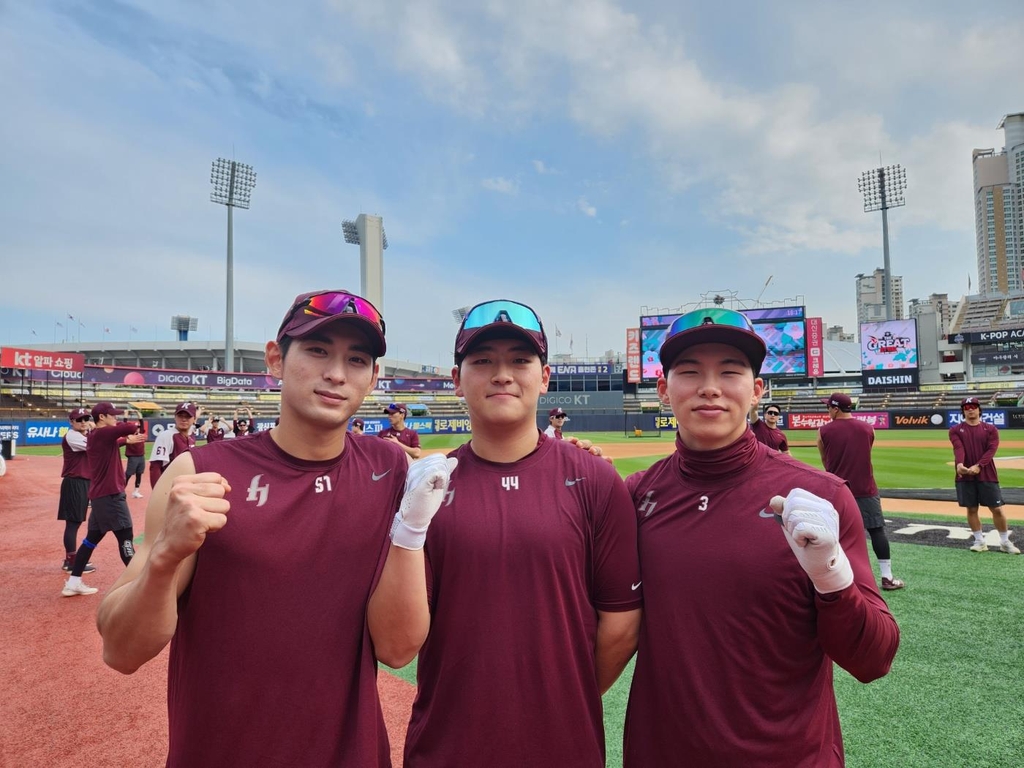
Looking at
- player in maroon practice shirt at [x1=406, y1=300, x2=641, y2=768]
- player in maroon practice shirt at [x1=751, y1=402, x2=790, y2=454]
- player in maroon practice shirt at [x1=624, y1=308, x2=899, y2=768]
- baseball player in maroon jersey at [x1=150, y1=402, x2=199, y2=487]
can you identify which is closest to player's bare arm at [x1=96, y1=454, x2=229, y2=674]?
player in maroon practice shirt at [x1=406, y1=300, x2=641, y2=768]

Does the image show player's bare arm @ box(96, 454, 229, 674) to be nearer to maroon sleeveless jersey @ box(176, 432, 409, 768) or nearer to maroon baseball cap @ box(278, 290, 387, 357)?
maroon sleeveless jersey @ box(176, 432, 409, 768)

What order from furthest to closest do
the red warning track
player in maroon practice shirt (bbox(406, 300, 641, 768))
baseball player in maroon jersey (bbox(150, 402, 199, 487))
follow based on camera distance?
baseball player in maroon jersey (bbox(150, 402, 199, 487))
the red warning track
player in maroon practice shirt (bbox(406, 300, 641, 768))

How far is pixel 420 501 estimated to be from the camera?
5.57 ft

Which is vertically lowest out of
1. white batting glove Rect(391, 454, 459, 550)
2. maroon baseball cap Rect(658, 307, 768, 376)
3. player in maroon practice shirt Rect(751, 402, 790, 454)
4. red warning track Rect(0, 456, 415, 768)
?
red warning track Rect(0, 456, 415, 768)

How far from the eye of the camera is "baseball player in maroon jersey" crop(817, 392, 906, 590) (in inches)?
257

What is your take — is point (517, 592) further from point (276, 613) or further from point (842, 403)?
point (842, 403)

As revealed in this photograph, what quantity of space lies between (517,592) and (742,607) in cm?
74

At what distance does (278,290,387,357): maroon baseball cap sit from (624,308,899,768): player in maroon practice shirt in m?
1.22

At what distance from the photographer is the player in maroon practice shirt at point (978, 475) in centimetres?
793

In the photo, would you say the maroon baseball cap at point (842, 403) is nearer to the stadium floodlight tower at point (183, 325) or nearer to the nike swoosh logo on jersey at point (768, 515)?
the nike swoosh logo on jersey at point (768, 515)

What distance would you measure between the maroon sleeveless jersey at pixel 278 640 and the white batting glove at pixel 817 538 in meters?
1.31

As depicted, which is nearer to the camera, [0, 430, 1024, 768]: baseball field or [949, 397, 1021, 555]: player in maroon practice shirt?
[0, 430, 1024, 768]: baseball field

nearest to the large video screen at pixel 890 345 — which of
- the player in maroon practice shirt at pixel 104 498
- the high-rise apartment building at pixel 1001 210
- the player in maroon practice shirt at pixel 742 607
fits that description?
the player in maroon practice shirt at pixel 104 498

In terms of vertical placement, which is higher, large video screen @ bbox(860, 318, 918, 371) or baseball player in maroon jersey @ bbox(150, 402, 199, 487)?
large video screen @ bbox(860, 318, 918, 371)
